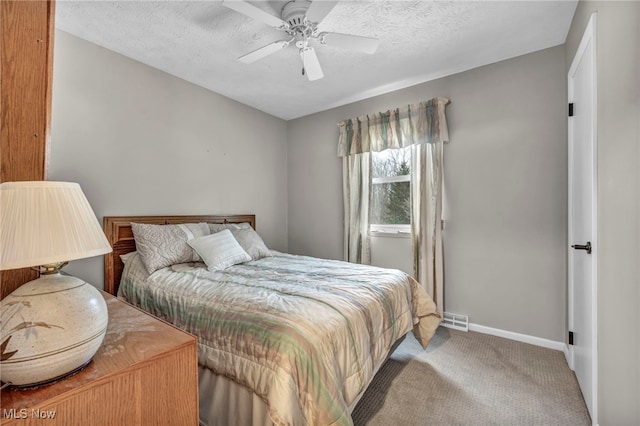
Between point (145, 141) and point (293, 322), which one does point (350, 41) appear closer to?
point (293, 322)

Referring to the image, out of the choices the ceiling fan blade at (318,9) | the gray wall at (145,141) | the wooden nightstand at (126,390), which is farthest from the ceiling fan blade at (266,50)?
the wooden nightstand at (126,390)

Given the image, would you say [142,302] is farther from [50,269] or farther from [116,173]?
[50,269]

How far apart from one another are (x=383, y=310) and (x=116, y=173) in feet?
8.19

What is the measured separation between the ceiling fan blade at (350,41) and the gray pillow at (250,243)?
1.91 metres

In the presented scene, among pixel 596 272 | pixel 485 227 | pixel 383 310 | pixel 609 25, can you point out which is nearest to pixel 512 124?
pixel 485 227

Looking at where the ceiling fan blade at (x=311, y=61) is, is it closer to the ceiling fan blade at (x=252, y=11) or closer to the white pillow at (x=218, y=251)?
the ceiling fan blade at (x=252, y=11)

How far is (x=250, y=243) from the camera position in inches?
111

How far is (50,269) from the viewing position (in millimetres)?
811

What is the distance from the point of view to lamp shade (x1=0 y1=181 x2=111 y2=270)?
0.68m

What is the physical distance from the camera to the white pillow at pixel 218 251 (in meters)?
2.31

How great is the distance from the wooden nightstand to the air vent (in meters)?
2.62

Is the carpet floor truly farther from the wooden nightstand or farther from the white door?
the wooden nightstand

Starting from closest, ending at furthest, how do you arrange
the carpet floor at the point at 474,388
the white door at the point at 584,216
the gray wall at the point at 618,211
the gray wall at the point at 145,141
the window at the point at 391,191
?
1. the gray wall at the point at 618,211
2. the white door at the point at 584,216
3. the carpet floor at the point at 474,388
4. the gray wall at the point at 145,141
5. the window at the point at 391,191

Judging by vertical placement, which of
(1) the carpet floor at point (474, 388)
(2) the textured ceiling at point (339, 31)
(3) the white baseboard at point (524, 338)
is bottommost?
(1) the carpet floor at point (474, 388)
